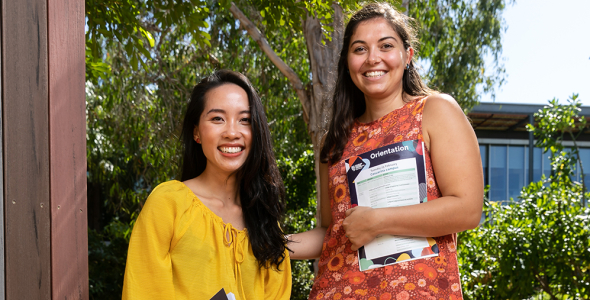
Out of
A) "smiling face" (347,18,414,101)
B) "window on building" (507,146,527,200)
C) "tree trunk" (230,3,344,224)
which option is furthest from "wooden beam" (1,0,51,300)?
"window on building" (507,146,527,200)

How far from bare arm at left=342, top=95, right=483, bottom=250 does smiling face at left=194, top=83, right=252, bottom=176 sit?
1.61ft

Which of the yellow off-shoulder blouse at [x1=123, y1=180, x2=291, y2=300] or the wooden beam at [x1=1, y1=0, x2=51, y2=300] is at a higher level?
the wooden beam at [x1=1, y1=0, x2=51, y2=300]

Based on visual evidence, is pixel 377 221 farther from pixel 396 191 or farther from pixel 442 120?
pixel 442 120

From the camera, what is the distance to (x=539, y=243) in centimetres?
477

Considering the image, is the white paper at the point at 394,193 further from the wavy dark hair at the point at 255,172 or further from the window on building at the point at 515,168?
the window on building at the point at 515,168

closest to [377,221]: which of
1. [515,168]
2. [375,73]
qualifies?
[375,73]

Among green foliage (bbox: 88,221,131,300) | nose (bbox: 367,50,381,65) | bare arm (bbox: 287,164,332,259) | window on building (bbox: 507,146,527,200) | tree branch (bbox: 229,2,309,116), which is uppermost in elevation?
tree branch (bbox: 229,2,309,116)

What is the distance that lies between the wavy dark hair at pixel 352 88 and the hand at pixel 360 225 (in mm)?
287

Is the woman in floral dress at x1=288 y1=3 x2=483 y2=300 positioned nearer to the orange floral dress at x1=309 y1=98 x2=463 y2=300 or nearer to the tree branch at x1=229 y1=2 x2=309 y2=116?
the orange floral dress at x1=309 y1=98 x2=463 y2=300

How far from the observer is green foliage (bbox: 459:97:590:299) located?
4730mm

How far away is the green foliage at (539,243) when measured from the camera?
4730 mm

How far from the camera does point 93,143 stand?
7250 millimetres

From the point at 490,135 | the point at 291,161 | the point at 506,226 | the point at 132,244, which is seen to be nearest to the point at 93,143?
the point at 291,161

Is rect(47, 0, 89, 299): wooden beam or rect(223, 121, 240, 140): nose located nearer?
rect(47, 0, 89, 299): wooden beam
